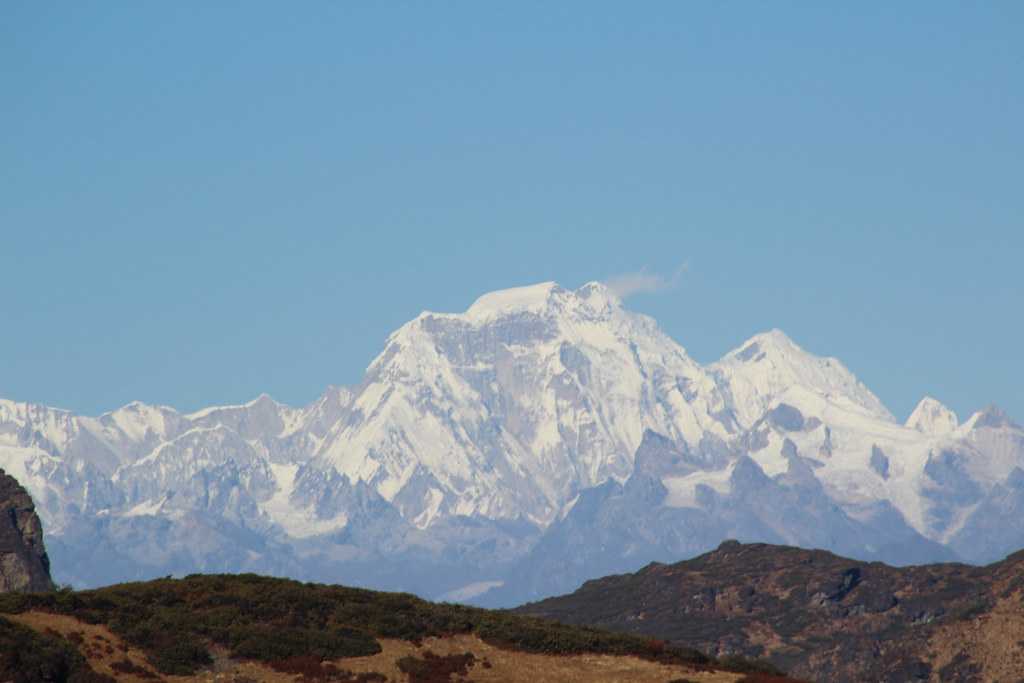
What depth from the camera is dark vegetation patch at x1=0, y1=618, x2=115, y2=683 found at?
70438 millimetres

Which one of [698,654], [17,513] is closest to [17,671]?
[698,654]

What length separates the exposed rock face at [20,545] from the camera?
445 feet

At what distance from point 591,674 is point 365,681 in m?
9.36

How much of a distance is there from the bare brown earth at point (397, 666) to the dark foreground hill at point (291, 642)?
0.23ft

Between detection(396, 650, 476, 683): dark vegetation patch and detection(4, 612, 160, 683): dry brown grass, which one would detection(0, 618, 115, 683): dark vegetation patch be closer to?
detection(4, 612, 160, 683): dry brown grass

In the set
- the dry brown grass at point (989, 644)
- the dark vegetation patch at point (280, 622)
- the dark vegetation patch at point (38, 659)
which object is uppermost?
the dry brown grass at point (989, 644)

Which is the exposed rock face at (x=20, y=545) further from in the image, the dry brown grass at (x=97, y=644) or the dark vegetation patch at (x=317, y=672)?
the dark vegetation patch at (x=317, y=672)

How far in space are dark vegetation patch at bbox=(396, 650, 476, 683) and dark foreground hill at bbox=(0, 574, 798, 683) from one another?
0.07 metres

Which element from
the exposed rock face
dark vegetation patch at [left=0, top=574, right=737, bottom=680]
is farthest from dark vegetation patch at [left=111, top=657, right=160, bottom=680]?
the exposed rock face

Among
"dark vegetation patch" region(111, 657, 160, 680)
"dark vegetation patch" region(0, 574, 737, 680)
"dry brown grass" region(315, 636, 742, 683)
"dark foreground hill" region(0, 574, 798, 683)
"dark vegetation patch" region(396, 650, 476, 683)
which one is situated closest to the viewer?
"dark vegetation patch" region(111, 657, 160, 680)

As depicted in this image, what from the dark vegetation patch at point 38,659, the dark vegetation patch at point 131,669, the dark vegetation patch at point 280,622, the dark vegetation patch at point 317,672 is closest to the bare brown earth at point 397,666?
the dark vegetation patch at point 131,669

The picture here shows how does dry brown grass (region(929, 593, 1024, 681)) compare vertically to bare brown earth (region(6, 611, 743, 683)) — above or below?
above

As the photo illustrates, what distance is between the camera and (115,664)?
7550cm

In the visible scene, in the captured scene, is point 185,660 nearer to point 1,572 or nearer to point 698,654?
point 698,654
